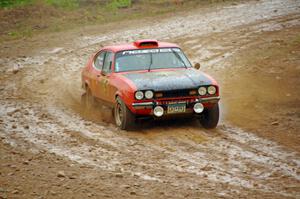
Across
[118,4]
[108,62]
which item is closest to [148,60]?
[108,62]

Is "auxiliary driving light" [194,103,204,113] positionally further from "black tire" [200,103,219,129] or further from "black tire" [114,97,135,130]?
"black tire" [114,97,135,130]

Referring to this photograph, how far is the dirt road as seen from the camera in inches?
338

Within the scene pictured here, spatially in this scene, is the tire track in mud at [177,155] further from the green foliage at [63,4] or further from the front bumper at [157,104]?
the green foliage at [63,4]

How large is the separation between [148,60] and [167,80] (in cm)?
118

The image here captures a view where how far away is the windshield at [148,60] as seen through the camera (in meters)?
12.9

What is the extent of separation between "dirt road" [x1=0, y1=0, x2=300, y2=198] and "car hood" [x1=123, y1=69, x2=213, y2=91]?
761 millimetres

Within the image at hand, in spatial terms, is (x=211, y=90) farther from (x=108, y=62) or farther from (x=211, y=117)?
(x=108, y=62)

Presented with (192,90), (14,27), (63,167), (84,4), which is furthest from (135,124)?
(84,4)

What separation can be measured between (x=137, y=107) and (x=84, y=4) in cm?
2008

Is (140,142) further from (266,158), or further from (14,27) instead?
(14,27)

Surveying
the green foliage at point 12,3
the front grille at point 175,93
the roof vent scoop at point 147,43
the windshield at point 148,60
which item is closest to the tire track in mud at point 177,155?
the front grille at point 175,93

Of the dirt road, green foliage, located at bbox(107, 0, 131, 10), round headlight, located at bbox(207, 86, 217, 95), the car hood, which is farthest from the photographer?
green foliage, located at bbox(107, 0, 131, 10)

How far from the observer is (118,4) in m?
30.9

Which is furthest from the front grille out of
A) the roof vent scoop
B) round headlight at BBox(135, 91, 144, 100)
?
the roof vent scoop
